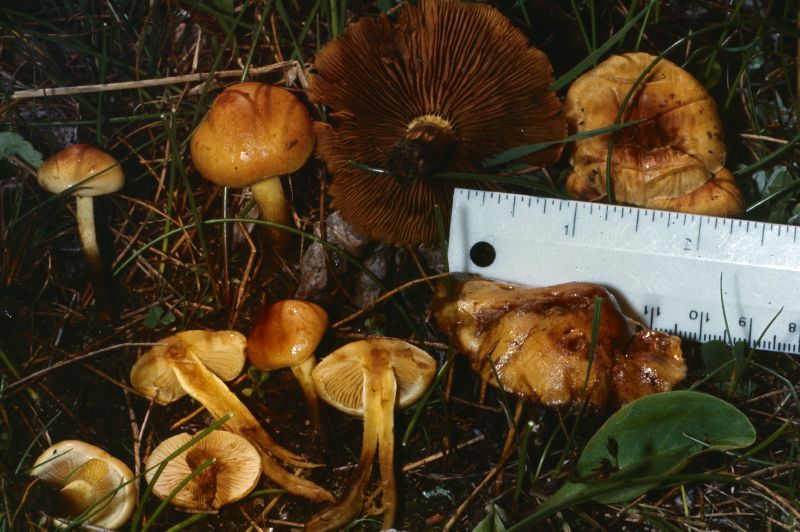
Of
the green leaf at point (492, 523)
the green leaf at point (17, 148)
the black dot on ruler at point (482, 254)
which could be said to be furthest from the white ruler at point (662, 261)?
the green leaf at point (17, 148)

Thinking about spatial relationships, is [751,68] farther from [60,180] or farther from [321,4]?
[60,180]

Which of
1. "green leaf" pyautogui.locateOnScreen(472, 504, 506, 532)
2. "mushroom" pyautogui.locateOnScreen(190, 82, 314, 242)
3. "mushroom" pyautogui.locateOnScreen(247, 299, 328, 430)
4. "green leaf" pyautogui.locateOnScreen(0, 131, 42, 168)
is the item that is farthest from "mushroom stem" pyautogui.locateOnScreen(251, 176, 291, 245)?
"green leaf" pyautogui.locateOnScreen(472, 504, 506, 532)

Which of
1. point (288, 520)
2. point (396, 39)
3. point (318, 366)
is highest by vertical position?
point (396, 39)

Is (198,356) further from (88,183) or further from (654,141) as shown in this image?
(654,141)

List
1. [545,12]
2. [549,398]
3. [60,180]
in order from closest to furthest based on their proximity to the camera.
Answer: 1. [549,398]
2. [60,180]
3. [545,12]

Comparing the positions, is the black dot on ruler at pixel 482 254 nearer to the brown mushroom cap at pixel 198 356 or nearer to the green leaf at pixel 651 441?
the green leaf at pixel 651 441

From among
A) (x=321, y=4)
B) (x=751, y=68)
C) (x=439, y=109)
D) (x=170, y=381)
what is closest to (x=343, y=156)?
(x=439, y=109)
